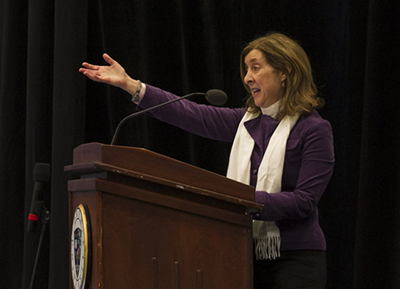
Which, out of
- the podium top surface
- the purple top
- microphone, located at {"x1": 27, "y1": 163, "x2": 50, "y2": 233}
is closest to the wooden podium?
the podium top surface

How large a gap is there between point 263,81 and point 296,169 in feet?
1.18

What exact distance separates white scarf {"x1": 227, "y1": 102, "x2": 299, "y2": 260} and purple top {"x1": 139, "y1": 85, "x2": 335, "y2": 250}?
0.02 metres

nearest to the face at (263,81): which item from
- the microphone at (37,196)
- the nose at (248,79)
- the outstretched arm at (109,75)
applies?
the nose at (248,79)

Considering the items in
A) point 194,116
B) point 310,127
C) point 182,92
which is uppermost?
point 182,92

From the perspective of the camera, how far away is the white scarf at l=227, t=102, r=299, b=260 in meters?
1.52

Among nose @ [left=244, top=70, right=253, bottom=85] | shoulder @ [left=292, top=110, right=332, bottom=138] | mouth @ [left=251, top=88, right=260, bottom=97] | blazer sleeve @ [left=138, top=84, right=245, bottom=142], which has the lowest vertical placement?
shoulder @ [left=292, top=110, right=332, bottom=138]

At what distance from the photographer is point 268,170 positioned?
1.56m

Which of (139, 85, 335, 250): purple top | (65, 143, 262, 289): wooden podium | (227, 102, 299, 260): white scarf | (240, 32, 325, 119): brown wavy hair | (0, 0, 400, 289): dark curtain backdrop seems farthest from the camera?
(0, 0, 400, 289): dark curtain backdrop

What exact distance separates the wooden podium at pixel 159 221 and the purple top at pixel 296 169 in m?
0.18

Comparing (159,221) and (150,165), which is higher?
(150,165)

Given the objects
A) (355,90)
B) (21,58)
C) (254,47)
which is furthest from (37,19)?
(355,90)

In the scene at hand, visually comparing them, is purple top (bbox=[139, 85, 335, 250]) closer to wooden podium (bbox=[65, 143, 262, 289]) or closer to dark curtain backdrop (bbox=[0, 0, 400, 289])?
wooden podium (bbox=[65, 143, 262, 289])

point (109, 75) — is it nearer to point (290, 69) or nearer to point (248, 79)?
point (248, 79)

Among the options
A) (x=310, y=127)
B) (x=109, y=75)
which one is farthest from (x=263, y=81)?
(x=109, y=75)
